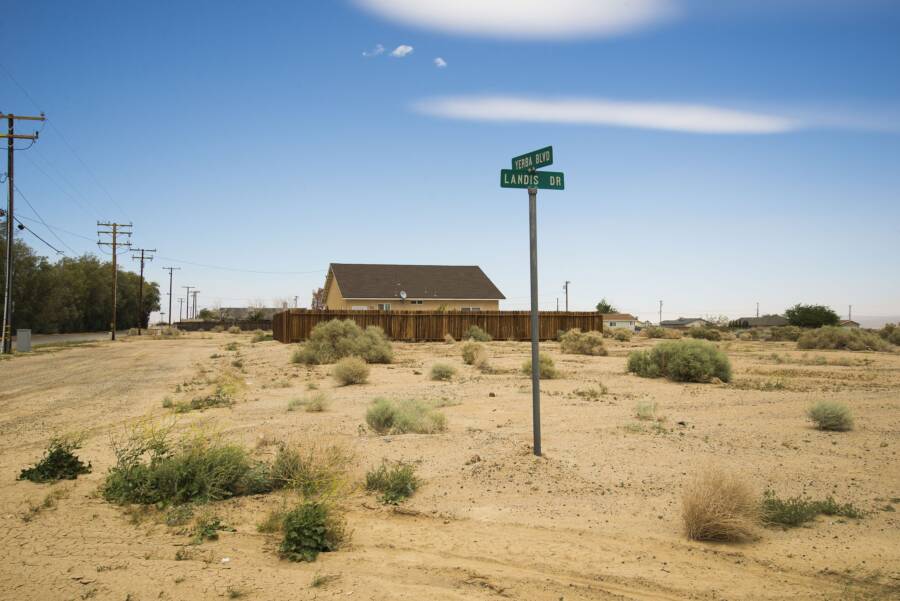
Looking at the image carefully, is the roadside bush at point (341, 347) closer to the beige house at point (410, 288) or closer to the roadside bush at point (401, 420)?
the roadside bush at point (401, 420)

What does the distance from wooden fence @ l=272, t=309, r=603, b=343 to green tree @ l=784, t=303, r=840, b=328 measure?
30.6 metres

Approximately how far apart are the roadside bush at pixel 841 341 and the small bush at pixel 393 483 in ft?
117

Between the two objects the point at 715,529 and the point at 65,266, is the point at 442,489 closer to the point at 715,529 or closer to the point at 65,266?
the point at 715,529

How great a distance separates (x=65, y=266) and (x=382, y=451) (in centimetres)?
8698

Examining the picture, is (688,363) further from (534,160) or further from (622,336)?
(622,336)

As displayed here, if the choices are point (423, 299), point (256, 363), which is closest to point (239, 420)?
point (256, 363)

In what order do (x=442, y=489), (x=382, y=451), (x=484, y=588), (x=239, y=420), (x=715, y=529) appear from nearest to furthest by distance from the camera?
(x=484, y=588), (x=715, y=529), (x=442, y=489), (x=382, y=451), (x=239, y=420)

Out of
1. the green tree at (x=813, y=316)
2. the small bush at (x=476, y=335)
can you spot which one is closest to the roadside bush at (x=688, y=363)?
the small bush at (x=476, y=335)

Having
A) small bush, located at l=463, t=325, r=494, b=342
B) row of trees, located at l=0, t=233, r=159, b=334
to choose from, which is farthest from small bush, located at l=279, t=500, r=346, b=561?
row of trees, located at l=0, t=233, r=159, b=334

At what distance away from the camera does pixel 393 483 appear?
22.2 ft

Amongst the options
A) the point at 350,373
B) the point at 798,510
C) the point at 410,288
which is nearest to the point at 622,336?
the point at 410,288

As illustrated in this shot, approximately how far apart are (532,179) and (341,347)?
19.9 m

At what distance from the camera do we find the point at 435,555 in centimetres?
512

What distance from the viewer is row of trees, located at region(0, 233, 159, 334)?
61906 millimetres
